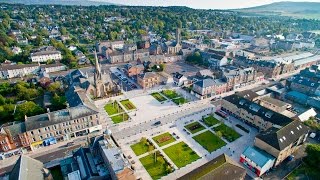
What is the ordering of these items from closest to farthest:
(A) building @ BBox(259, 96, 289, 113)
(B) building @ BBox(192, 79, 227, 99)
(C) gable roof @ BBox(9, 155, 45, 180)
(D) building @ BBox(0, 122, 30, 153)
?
(C) gable roof @ BBox(9, 155, 45, 180)
(D) building @ BBox(0, 122, 30, 153)
(A) building @ BBox(259, 96, 289, 113)
(B) building @ BBox(192, 79, 227, 99)

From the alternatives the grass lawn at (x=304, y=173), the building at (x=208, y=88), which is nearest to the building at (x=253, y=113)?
the grass lawn at (x=304, y=173)

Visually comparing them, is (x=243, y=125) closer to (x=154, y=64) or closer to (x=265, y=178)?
(x=265, y=178)

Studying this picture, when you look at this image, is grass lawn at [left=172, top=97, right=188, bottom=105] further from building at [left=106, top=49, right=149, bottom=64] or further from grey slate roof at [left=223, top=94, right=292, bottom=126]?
building at [left=106, top=49, right=149, bottom=64]

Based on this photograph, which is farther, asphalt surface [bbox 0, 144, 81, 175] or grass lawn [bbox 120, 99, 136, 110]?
grass lawn [bbox 120, 99, 136, 110]

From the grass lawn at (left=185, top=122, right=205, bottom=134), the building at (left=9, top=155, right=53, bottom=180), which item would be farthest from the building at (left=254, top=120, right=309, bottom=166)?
the building at (left=9, top=155, right=53, bottom=180)

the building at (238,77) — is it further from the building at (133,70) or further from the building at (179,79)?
the building at (133,70)

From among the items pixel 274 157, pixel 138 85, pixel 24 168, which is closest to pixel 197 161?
pixel 274 157
